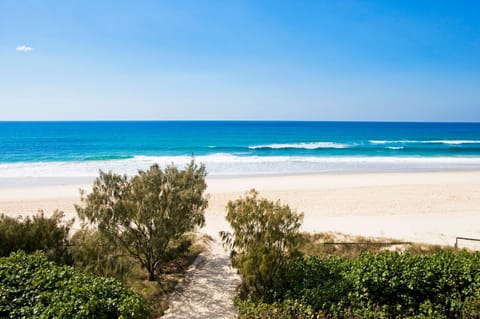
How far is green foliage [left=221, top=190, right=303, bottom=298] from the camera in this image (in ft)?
29.6

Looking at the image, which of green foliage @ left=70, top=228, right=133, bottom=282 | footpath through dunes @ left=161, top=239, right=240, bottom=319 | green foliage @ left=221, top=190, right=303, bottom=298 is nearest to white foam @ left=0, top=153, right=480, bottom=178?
footpath through dunes @ left=161, top=239, right=240, bottom=319

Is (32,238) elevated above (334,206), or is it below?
above

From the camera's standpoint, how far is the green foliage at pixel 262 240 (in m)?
9.02

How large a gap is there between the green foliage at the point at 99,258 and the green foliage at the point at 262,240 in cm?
317

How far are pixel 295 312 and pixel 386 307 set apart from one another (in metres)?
2.11

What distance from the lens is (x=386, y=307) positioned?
783 centimetres

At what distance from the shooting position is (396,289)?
845 cm

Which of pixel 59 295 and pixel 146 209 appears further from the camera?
pixel 146 209

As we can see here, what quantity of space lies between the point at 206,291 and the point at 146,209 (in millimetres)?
3202

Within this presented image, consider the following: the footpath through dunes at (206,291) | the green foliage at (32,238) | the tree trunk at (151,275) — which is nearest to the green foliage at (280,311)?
the footpath through dunes at (206,291)

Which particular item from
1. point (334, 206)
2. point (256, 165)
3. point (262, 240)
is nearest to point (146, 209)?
point (262, 240)

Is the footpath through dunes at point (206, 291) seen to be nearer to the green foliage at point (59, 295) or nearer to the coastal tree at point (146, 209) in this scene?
the coastal tree at point (146, 209)

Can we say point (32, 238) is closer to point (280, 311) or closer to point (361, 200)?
point (280, 311)

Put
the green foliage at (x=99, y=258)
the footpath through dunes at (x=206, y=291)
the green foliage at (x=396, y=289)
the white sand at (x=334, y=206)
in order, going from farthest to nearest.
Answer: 1. the white sand at (x=334, y=206)
2. the green foliage at (x=99, y=258)
3. the footpath through dunes at (x=206, y=291)
4. the green foliage at (x=396, y=289)
